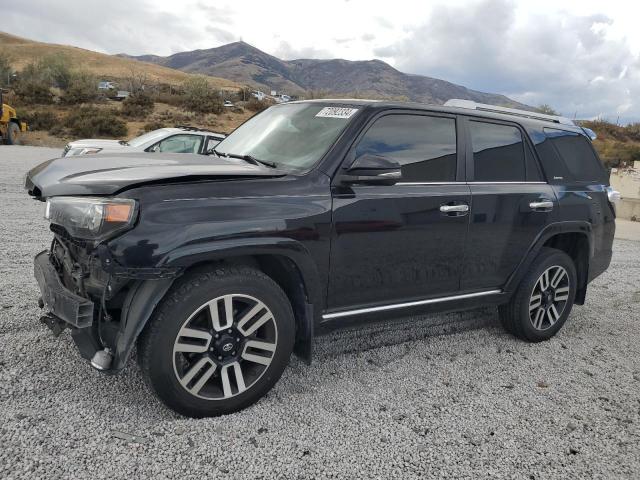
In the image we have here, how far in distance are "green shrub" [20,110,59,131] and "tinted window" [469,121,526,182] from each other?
30171mm

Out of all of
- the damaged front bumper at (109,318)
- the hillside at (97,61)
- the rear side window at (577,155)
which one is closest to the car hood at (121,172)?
the damaged front bumper at (109,318)

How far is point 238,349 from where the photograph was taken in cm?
288

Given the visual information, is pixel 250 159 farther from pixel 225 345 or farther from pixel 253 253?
pixel 225 345

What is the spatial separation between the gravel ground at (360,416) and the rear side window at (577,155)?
1.55 m

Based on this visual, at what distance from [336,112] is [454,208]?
1.06m

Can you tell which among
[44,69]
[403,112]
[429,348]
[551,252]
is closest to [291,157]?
[403,112]

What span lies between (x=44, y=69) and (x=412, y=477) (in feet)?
194

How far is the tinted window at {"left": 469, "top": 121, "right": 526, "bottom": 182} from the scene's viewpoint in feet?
12.8

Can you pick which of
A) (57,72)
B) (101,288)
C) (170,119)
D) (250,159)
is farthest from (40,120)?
(101,288)

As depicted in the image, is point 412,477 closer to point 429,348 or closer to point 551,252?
point 429,348

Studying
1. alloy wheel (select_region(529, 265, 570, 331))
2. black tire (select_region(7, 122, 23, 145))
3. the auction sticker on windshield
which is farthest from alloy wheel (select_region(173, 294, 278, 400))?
black tire (select_region(7, 122, 23, 145))

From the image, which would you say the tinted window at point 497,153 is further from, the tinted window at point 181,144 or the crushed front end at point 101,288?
the tinted window at point 181,144

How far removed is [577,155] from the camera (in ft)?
15.3

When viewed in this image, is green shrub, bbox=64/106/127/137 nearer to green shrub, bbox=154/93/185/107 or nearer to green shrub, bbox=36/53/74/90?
green shrub, bbox=154/93/185/107
